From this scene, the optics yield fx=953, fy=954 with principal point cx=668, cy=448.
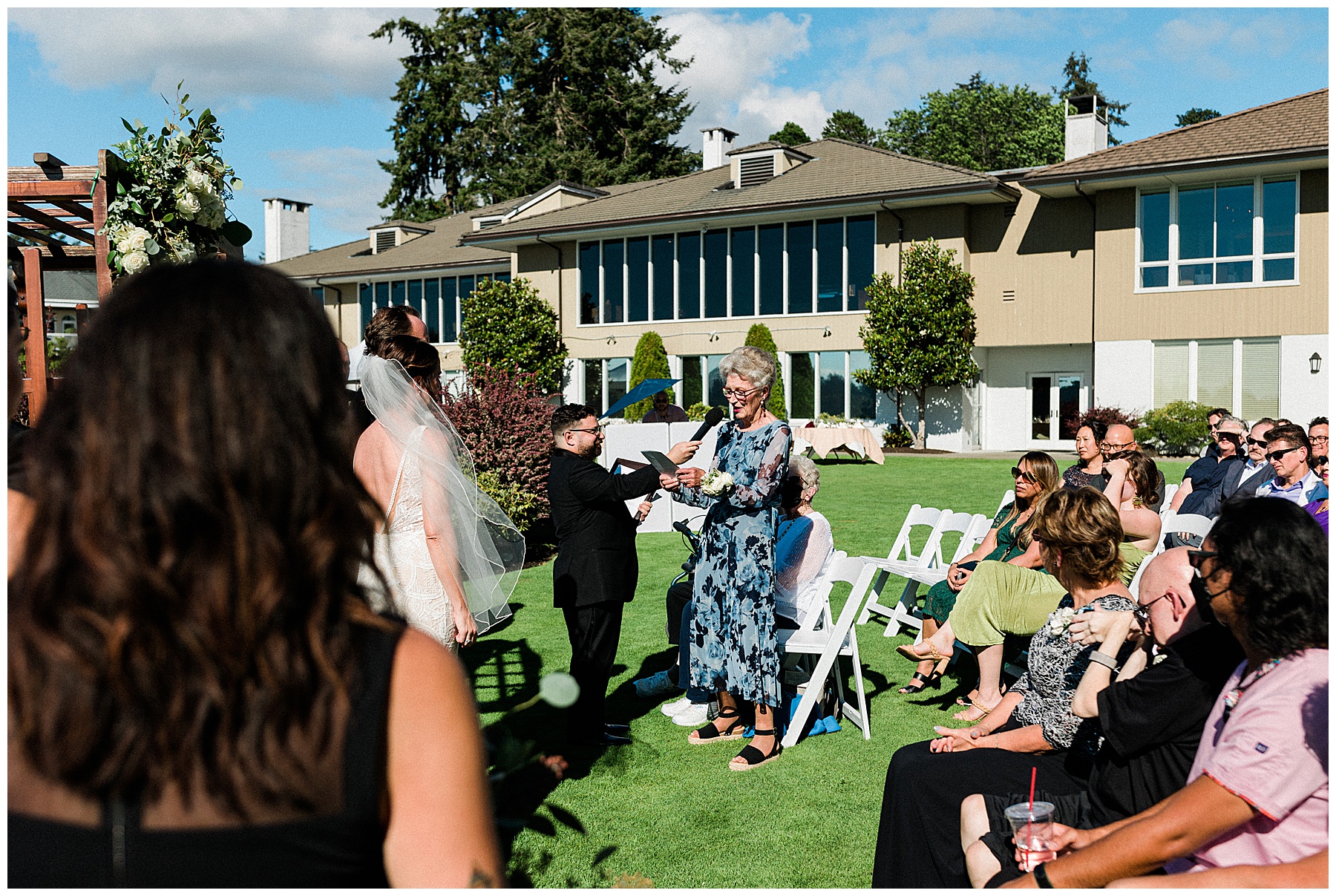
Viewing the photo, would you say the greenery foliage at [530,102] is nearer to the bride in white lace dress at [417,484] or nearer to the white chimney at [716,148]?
the white chimney at [716,148]

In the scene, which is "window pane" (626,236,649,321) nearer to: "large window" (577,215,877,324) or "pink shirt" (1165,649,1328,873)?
"large window" (577,215,877,324)

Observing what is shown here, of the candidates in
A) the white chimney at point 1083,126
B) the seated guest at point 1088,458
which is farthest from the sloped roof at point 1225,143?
the seated guest at point 1088,458

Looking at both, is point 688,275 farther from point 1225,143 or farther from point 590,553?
point 590,553

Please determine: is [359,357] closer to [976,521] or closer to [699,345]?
[976,521]

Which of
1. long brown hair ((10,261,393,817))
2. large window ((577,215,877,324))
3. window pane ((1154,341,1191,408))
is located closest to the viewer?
long brown hair ((10,261,393,817))

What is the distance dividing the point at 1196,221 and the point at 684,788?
1022 inches

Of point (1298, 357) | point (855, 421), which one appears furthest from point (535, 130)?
point (1298, 357)

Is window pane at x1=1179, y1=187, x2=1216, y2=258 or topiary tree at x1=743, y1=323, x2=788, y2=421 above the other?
window pane at x1=1179, y1=187, x2=1216, y2=258

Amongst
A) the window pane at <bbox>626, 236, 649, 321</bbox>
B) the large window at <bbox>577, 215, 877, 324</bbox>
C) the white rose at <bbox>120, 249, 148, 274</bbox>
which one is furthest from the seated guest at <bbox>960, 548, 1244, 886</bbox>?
the window pane at <bbox>626, 236, 649, 321</bbox>

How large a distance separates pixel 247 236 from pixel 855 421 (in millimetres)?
25027

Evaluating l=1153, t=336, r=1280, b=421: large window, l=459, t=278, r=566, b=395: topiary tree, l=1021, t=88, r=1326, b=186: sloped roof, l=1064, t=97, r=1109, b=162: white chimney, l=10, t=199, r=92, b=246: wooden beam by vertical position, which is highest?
l=1064, t=97, r=1109, b=162: white chimney

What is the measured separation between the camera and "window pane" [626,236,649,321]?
3306 cm

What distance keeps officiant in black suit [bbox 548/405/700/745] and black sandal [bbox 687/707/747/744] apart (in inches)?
17.7

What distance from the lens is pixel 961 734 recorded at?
3770 mm
